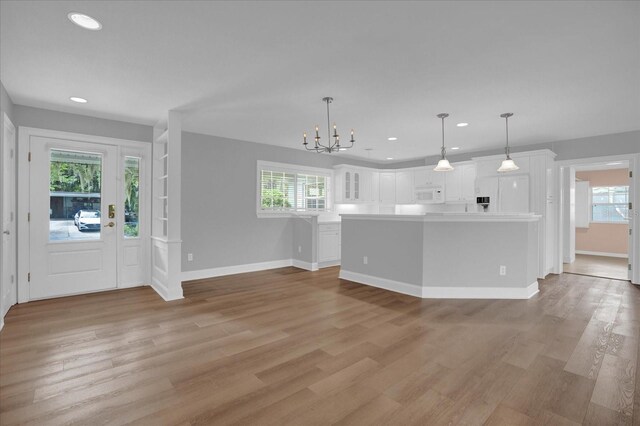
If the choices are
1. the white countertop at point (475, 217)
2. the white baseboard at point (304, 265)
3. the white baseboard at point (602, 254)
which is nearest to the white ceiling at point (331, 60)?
the white countertop at point (475, 217)

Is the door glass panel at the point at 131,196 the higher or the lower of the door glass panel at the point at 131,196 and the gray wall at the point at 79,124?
the lower

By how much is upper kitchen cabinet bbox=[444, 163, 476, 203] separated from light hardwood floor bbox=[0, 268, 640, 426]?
10.5 ft

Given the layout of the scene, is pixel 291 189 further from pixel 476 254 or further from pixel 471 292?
pixel 471 292

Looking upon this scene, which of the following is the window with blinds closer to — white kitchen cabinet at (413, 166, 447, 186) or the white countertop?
white kitchen cabinet at (413, 166, 447, 186)

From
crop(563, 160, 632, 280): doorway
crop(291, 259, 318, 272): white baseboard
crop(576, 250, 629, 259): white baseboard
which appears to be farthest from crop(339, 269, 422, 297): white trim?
crop(576, 250, 629, 259): white baseboard

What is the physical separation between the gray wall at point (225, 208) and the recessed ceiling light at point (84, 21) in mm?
3102

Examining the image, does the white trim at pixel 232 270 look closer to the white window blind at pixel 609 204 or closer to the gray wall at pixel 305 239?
the gray wall at pixel 305 239

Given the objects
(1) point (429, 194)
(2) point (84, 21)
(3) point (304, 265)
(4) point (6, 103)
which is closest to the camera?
(2) point (84, 21)

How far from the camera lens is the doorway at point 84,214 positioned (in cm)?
425

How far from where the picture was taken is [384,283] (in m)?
4.93

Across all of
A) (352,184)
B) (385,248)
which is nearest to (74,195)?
(385,248)

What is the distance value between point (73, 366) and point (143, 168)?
329 centimetres

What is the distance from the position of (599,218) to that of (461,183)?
15.0 feet

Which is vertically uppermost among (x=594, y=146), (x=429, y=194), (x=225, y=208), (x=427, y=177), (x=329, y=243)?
(x=594, y=146)
